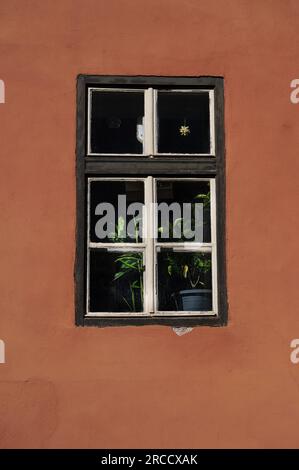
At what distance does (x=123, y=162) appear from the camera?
4793mm

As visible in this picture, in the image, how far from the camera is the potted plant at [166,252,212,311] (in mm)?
4727

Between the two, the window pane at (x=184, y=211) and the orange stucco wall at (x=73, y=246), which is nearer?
the orange stucco wall at (x=73, y=246)

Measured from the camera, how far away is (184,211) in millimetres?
4879

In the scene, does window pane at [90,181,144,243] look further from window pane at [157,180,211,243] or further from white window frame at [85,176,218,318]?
window pane at [157,180,211,243]

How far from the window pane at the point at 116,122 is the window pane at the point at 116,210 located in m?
0.23

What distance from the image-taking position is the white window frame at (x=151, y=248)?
15.3 ft

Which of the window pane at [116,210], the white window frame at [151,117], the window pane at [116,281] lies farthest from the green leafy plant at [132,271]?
the white window frame at [151,117]

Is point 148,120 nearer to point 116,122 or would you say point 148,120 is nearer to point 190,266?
point 116,122

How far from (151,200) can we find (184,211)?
0.24 m

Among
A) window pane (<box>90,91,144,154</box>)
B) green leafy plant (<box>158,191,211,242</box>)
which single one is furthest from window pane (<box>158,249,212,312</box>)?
window pane (<box>90,91,144,154</box>)

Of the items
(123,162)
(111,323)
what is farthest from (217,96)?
(111,323)

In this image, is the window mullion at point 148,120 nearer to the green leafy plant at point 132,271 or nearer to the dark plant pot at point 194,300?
the green leafy plant at point 132,271

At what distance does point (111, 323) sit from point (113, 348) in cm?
15

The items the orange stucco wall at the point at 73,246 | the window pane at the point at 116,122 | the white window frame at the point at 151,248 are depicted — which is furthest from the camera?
the window pane at the point at 116,122
